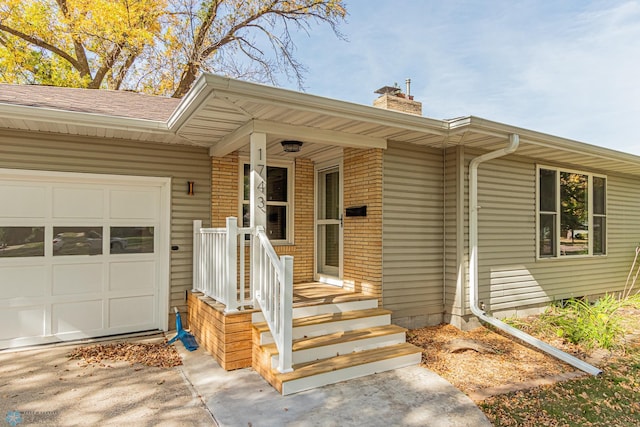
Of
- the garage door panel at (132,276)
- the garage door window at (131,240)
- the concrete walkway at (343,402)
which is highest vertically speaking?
the garage door window at (131,240)

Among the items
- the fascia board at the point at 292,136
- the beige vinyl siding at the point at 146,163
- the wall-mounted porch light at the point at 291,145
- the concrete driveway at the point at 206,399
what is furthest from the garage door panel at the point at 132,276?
the wall-mounted porch light at the point at 291,145

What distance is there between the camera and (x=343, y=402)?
3262 mm

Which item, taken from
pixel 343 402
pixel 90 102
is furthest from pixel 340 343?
pixel 90 102

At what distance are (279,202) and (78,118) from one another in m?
3.00

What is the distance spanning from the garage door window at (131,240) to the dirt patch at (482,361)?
372 centimetres

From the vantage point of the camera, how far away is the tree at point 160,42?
460 inches

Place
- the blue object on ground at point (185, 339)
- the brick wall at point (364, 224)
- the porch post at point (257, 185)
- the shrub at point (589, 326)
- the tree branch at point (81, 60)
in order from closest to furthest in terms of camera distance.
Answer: the porch post at point (257, 185) < the blue object on ground at point (185, 339) < the shrub at point (589, 326) < the brick wall at point (364, 224) < the tree branch at point (81, 60)

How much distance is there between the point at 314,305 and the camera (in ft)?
14.6

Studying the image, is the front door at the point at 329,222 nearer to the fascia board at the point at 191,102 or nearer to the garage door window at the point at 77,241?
the fascia board at the point at 191,102

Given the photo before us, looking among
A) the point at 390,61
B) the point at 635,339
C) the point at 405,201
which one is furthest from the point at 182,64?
the point at 635,339

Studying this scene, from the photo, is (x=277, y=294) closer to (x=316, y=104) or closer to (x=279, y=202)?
(x=316, y=104)

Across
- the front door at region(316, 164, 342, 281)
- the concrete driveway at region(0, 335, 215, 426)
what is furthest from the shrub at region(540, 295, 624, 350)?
the concrete driveway at region(0, 335, 215, 426)

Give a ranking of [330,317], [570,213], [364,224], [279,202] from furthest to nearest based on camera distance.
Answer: [570,213] < [279,202] < [364,224] < [330,317]

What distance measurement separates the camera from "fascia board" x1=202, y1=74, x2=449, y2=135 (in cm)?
325
